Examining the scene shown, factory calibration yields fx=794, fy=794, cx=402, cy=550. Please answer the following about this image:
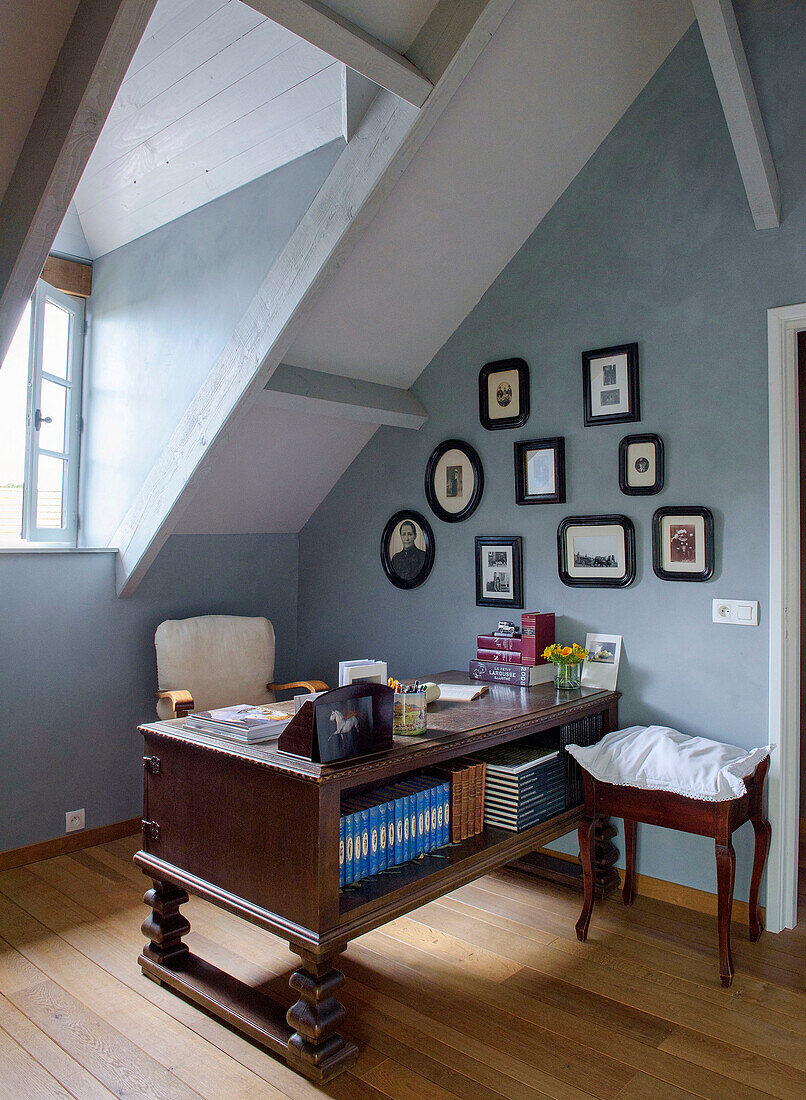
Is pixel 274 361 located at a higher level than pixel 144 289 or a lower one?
lower

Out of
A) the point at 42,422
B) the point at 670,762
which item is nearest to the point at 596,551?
the point at 670,762

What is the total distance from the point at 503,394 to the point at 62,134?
216 cm

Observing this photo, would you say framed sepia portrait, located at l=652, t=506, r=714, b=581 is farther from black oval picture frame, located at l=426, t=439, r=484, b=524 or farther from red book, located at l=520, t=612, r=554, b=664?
black oval picture frame, located at l=426, t=439, r=484, b=524

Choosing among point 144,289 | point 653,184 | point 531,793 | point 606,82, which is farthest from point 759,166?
point 144,289

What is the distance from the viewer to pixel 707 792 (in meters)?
2.50

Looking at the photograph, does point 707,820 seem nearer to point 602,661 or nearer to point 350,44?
point 602,661

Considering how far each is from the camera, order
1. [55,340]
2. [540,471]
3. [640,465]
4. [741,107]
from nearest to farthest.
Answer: [741,107] → [640,465] → [540,471] → [55,340]

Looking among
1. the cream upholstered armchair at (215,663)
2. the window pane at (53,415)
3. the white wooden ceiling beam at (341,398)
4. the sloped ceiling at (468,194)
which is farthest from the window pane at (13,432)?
the white wooden ceiling beam at (341,398)

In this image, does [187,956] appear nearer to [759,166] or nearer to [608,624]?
[608,624]

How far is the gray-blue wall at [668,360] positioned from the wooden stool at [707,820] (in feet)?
0.67

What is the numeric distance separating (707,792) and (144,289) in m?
3.18

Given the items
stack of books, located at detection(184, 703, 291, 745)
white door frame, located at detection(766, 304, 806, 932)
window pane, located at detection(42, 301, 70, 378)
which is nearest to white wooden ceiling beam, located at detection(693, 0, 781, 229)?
white door frame, located at detection(766, 304, 806, 932)

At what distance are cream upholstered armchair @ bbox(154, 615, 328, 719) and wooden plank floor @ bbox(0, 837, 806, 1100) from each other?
0.90 metres

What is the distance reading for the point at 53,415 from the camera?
400 cm
